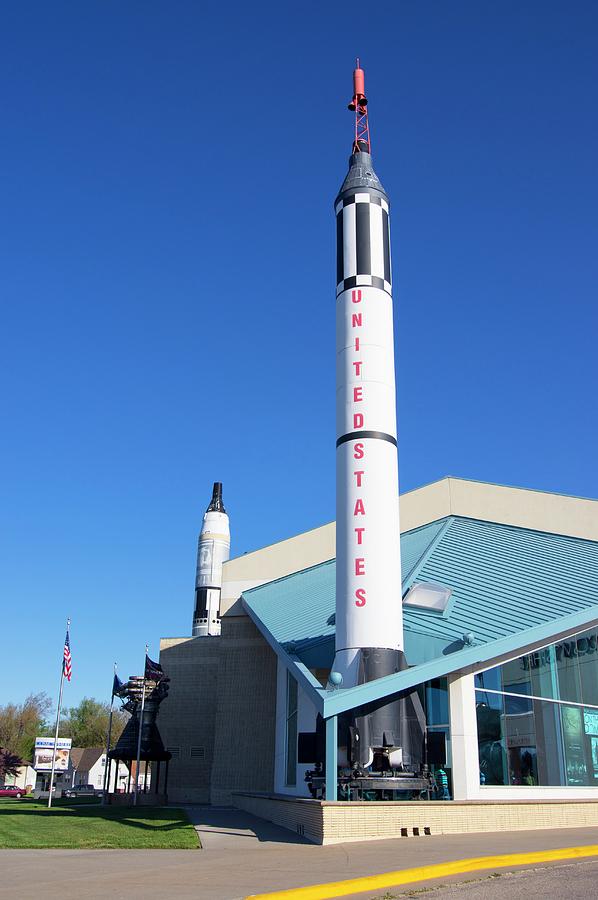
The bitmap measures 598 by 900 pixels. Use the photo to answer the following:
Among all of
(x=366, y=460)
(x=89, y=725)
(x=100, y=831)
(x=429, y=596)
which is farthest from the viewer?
(x=89, y=725)

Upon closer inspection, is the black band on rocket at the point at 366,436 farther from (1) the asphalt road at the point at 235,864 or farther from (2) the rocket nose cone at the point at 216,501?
(2) the rocket nose cone at the point at 216,501

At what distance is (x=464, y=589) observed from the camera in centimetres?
2484

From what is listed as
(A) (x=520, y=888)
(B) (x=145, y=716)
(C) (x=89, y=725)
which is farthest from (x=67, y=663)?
(C) (x=89, y=725)

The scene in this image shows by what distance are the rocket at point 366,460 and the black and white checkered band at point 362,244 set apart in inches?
1.1

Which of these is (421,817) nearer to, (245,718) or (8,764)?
(245,718)

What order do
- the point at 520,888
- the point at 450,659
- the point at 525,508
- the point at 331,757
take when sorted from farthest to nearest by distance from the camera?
the point at 525,508, the point at 450,659, the point at 331,757, the point at 520,888

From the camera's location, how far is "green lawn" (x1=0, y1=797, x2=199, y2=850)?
1633 cm

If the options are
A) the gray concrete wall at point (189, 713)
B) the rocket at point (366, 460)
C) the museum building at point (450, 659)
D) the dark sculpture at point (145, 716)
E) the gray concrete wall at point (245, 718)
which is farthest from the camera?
the gray concrete wall at point (189, 713)

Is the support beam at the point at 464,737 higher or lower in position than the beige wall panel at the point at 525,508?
lower

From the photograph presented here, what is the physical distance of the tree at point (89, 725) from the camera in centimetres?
9931

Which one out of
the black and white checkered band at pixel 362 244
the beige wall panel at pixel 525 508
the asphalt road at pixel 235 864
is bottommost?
the asphalt road at pixel 235 864

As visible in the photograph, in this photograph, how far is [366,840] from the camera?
53.8 feet

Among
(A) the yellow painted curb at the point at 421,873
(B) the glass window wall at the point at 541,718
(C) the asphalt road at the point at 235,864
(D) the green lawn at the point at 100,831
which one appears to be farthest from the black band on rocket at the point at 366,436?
(A) the yellow painted curb at the point at 421,873

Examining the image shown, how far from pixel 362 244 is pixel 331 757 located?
1382 cm
